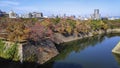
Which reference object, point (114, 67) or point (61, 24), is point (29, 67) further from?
point (61, 24)

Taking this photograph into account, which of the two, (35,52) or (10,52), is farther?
(35,52)

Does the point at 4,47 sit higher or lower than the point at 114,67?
higher

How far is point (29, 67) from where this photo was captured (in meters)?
13.2

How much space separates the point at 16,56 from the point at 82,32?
20.5 metres

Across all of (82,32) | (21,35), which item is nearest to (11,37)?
(21,35)

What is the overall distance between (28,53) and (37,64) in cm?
100

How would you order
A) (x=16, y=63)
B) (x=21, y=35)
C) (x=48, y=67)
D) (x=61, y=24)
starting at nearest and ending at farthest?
(x=16, y=63)
(x=48, y=67)
(x=21, y=35)
(x=61, y=24)

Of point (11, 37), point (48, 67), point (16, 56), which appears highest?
point (11, 37)

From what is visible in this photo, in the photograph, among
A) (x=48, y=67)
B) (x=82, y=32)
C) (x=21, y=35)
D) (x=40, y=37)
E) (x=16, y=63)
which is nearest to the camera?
(x=16, y=63)

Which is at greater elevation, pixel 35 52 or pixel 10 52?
pixel 10 52

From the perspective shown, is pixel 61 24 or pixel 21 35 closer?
pixel 21 35

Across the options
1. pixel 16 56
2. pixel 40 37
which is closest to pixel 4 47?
pixel 16 56

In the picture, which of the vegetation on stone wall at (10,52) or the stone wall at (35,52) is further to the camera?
the stone wall at (35,52)

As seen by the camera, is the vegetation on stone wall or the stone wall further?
the stone wall
